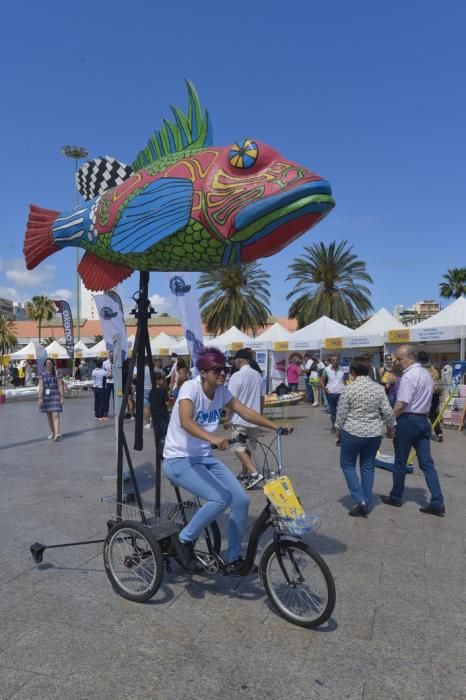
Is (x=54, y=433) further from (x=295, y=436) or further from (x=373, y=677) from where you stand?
(x=373, y=677)

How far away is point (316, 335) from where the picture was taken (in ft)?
65.0

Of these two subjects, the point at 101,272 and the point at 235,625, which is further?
the point at 101,272

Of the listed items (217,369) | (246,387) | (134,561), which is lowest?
(134,561)

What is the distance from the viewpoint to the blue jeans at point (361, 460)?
5344 millimetres

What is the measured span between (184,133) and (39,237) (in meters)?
1.53

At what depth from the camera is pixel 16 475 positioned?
23.6 feet

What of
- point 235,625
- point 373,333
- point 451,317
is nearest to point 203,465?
point 235,625

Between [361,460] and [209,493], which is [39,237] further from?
[361,460]

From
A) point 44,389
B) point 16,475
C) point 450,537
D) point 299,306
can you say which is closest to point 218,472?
point 450,537

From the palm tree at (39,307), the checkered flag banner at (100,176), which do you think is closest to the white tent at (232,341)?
the checkered flag banner at (100,176)

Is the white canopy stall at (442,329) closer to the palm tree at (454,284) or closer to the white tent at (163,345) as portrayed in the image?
the white tent at (163,345)

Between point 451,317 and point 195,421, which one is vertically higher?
point 451,317

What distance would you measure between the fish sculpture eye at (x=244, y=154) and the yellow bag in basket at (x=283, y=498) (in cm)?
215

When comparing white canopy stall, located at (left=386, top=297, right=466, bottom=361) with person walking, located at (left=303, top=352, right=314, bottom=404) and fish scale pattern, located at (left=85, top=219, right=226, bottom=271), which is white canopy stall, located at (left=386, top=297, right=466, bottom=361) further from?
fish scale pattern, located at (left=85, top=219, right=226, bottom=271)
